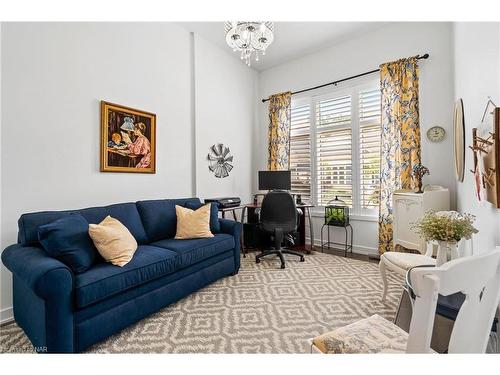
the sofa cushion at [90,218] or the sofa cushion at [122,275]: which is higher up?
the sofa cushion at [90,218]

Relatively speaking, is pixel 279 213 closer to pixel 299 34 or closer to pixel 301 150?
pixel 301 150

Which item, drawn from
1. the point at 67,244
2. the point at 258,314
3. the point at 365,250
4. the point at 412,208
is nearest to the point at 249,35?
the point at 67,244

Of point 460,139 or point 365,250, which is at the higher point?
point 460,139

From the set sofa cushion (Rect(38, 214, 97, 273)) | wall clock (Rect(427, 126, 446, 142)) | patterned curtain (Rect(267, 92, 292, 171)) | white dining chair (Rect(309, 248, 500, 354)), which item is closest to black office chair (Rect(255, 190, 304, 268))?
patterned curtain (Rect(267, 92, 292, 171))

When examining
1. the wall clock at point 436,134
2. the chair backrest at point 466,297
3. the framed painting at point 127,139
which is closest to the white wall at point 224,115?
the framed painting at point 127,139

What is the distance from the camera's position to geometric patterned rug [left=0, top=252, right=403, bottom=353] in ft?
5.67

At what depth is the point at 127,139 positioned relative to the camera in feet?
9.60

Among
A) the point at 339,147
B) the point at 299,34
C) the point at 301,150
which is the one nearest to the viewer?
the point at 299,34

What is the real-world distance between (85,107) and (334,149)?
348 cm

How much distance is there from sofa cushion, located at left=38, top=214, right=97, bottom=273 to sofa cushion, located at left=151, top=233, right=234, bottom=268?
2.29 feet

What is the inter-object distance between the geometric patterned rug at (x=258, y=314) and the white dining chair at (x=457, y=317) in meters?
0.72

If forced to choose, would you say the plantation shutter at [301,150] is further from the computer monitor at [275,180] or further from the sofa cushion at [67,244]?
the sofa cushion at [67,244]

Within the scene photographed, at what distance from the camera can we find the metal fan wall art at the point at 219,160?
3992 millimetres

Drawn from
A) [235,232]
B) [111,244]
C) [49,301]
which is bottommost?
[49,301]
